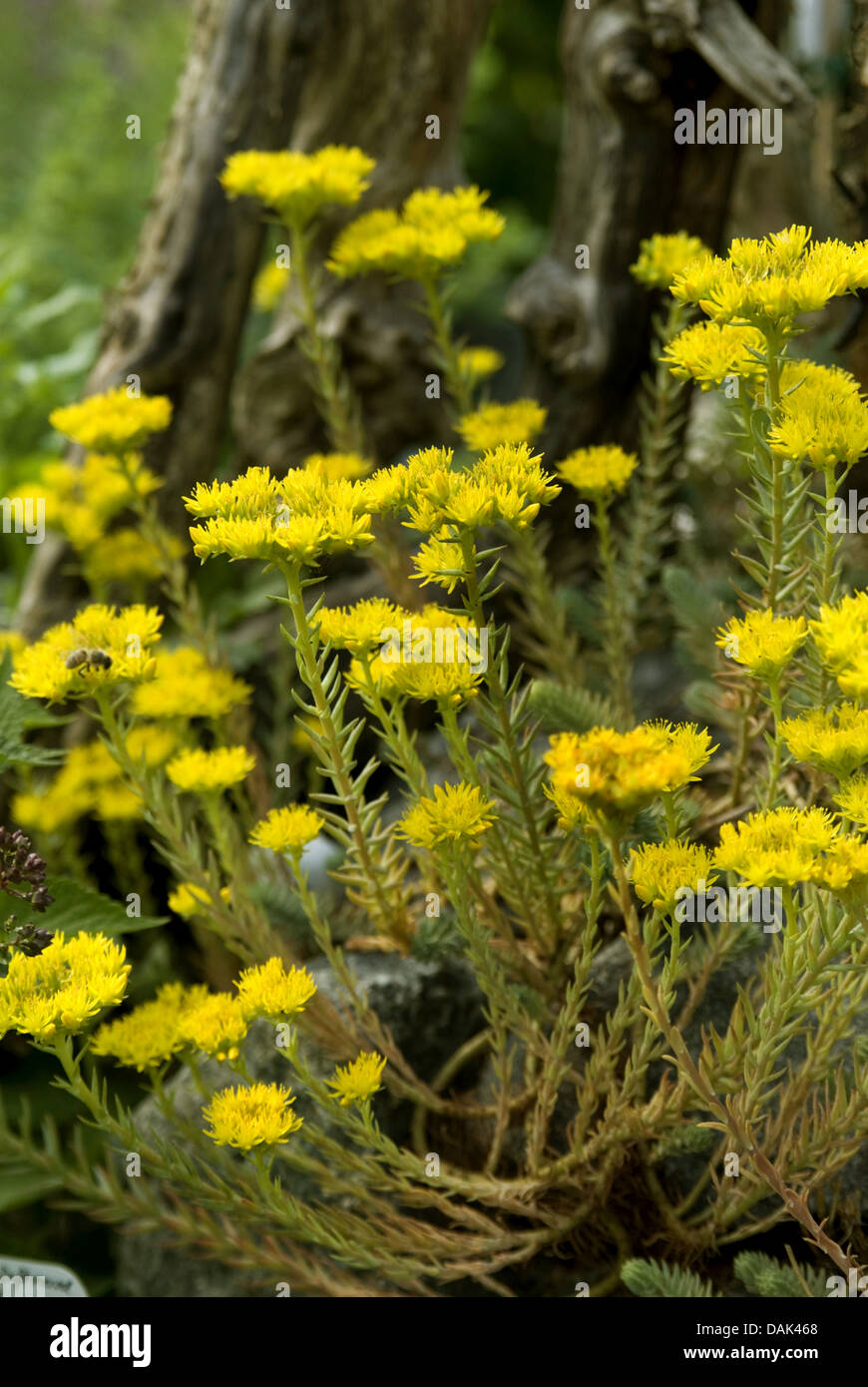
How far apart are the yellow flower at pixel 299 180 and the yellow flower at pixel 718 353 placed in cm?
44

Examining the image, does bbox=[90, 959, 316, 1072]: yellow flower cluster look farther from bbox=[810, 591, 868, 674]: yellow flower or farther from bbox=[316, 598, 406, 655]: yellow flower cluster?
bbox=[810, 591, 868, 674]: yellow flower

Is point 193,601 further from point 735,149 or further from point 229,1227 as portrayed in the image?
point 735,149

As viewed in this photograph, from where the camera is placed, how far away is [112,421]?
3.62 ft

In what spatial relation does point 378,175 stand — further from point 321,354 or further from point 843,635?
point 843,635

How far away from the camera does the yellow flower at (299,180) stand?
1.07 m

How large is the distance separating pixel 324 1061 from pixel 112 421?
1.97ft

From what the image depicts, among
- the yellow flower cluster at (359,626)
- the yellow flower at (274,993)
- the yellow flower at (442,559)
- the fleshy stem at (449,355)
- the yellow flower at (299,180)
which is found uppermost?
the yellow flower at (299,180)

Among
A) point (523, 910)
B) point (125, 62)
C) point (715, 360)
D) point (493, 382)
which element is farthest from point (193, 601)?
point (125, 62)

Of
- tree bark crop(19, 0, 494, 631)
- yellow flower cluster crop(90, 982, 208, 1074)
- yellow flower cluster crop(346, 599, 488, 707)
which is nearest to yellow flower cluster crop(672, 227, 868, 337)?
yellow flower cluster crop(346, 599, 488, 707)

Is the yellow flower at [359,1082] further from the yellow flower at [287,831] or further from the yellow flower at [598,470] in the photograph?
the yellow flower at [598,470]

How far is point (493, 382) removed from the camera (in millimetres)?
2201

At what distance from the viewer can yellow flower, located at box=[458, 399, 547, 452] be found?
3.37 feet

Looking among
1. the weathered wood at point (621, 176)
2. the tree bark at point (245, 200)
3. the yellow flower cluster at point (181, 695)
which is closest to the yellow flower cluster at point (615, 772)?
the yellow flower cluster at point (181, 695)
